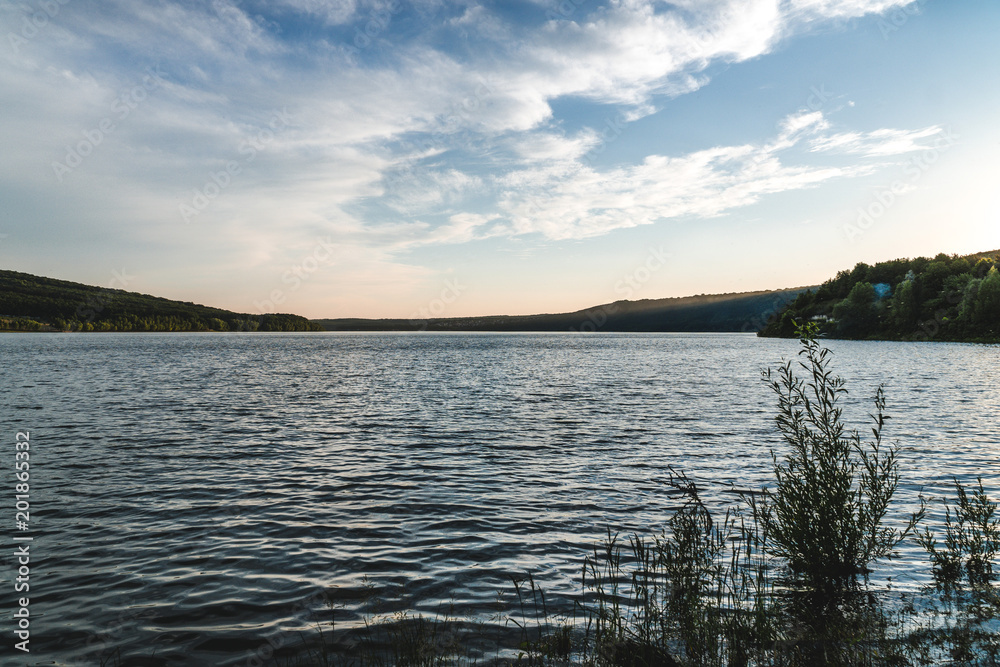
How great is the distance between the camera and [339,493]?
1739 centimetres

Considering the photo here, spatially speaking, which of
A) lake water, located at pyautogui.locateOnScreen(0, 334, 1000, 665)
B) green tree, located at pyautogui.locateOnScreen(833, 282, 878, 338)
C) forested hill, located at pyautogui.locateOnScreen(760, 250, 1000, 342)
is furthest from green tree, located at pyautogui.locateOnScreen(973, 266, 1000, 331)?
lake water, located at pyautogui.locateOnScreen(0, 334, 1000, 665)

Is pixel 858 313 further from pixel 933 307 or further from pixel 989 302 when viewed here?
pixel 989 302

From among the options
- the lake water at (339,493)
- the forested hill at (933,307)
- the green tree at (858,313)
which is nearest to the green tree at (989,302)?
the forested hill at (933,307)

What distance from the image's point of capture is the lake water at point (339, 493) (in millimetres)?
9766

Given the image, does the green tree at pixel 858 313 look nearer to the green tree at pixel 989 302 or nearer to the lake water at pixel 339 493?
the green tree at pixel 989 302

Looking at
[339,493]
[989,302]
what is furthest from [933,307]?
[339,493]

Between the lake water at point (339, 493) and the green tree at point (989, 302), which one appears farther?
the green tree at point (989, 302)

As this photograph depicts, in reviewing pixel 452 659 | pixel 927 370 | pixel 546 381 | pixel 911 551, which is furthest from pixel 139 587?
pixel 927 370

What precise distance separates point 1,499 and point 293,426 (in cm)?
1485

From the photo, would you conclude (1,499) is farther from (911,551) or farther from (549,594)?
(911,551)

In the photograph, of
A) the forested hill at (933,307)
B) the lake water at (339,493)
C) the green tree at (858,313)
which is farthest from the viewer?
the green tree at (858,313)

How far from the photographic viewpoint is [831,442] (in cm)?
1104

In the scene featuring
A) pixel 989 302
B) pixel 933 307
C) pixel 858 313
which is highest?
pixel 989 302

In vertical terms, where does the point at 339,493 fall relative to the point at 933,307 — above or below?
below
